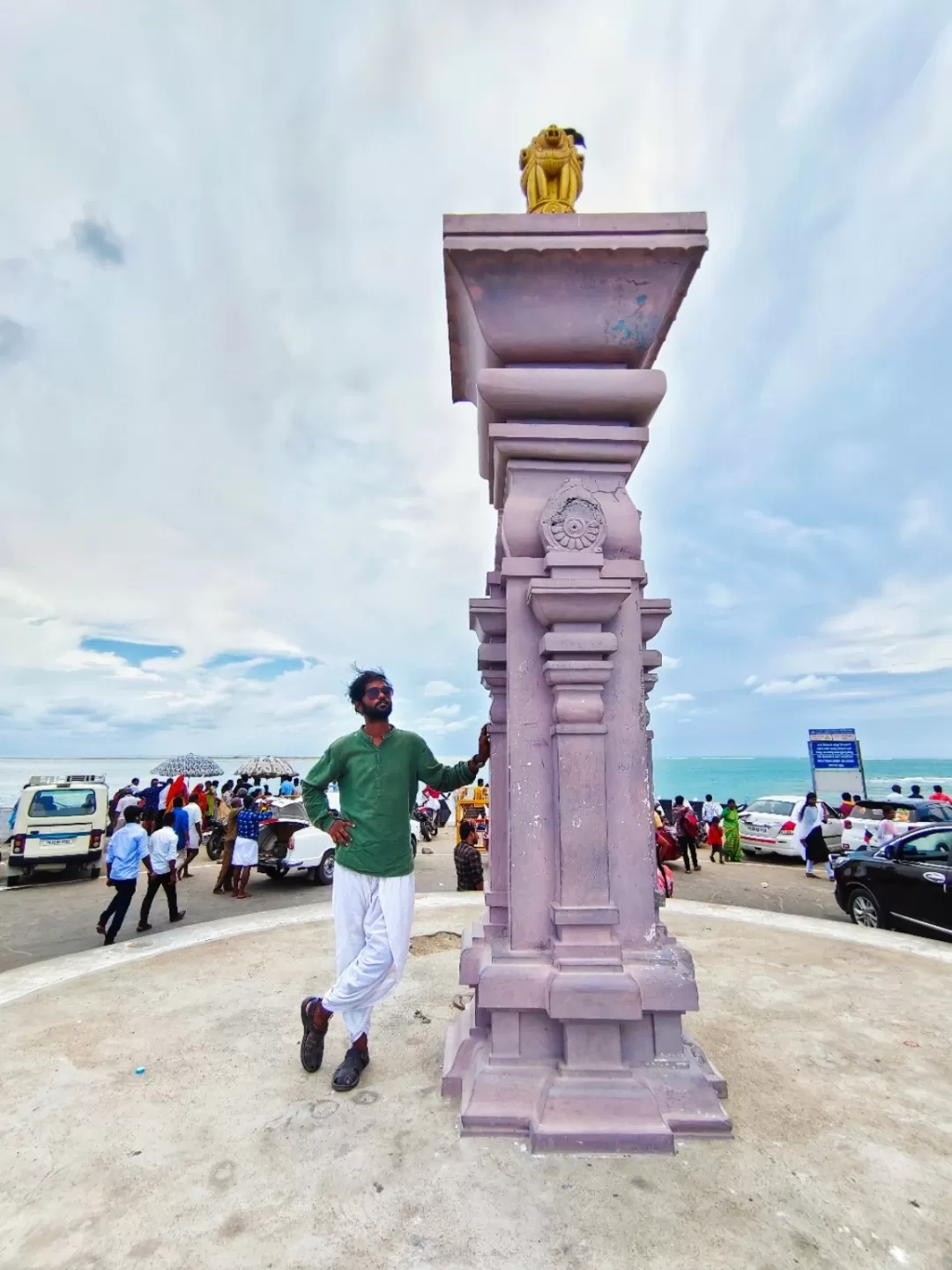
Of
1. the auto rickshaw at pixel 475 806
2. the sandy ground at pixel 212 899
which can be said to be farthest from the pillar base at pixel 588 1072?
the auto rickshaw at pixel 475 806

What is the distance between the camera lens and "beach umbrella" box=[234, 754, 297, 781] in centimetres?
2771

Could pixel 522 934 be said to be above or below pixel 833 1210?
above

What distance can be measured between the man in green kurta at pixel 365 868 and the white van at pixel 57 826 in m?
11.3

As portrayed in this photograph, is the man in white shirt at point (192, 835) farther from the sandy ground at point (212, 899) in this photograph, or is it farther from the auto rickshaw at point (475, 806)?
the auto rickshaw at point (475, 806)

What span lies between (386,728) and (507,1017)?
5.13 ft

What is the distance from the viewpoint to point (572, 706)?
3227 mm

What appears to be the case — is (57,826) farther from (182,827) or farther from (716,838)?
(716,838)

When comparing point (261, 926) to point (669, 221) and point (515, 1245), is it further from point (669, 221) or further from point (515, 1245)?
point (669, 221)

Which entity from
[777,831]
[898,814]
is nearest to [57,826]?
[777,831]

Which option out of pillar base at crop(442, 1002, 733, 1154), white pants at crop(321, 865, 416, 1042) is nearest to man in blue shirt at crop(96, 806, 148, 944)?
white pants at crop(321, 865, 416, 1042)

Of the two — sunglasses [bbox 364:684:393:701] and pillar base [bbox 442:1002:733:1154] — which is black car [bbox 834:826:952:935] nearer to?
pillar base [bbox 442:1002:733:1154]

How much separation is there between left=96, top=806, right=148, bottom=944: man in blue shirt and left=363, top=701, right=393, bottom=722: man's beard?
16.0ft

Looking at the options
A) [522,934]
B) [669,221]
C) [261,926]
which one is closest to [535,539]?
[669,221]

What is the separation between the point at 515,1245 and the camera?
2.14 metres
